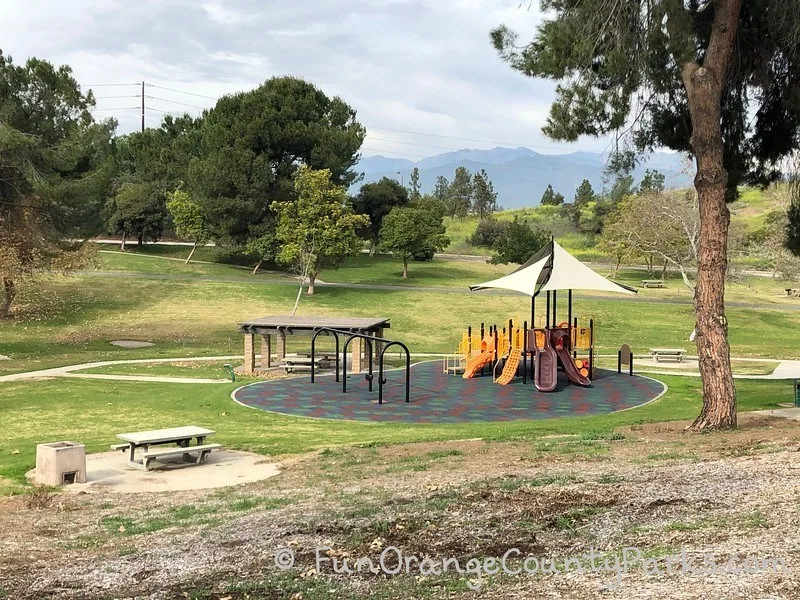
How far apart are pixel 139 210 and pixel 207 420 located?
49164 mm

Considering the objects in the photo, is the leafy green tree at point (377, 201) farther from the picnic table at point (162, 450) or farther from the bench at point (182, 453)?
the bench at point (182, 453)

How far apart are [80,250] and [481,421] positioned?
73.0 feet

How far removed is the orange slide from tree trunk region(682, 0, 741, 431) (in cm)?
984

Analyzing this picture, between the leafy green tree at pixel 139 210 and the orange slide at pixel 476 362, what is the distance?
44667 mm

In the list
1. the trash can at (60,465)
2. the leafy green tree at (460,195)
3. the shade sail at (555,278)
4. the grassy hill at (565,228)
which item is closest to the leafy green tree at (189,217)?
the grassy hill at (565,228)

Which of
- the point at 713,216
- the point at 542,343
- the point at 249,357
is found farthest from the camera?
the point at 249,357

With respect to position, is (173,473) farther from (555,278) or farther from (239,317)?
(239,317)

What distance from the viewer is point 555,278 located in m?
22.4

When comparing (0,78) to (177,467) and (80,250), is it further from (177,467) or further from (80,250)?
(177,467)

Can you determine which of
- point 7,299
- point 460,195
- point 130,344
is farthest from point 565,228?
point 130,344

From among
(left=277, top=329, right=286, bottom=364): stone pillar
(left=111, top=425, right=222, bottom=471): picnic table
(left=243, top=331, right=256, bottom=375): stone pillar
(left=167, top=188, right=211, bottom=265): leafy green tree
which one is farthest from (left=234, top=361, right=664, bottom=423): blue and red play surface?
(left=167, top=188, right=211, bottom=265): leafy green tree

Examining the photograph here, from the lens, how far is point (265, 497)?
930cm

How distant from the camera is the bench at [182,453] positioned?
452 inches

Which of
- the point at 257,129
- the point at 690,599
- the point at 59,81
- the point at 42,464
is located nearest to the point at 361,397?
the point at 42,464
